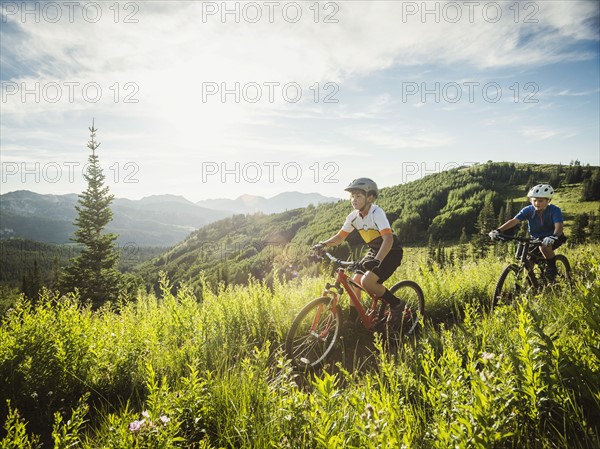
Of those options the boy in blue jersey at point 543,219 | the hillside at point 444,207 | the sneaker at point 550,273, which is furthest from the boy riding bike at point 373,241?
the hillside at point 444,207

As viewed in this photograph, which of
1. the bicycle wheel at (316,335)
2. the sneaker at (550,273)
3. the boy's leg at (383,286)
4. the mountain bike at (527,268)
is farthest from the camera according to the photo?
the sneaker at (550,273)

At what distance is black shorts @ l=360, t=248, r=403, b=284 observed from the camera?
19.5 feet

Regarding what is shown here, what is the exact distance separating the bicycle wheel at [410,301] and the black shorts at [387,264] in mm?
635

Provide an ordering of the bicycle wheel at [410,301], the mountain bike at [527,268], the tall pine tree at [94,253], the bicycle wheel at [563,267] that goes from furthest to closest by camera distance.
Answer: the tall pine tree at [94,253] → the bicycle wheel at [563,267] → the mountain bike at [527,268] → the bicycle wheel at [410,301]

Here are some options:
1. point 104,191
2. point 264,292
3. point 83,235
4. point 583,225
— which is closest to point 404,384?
point 264,292

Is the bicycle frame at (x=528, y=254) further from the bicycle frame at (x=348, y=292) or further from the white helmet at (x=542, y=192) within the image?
the bicycle frame at (x=348, y=292)

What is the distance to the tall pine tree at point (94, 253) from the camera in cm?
3228

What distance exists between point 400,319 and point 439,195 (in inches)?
6551

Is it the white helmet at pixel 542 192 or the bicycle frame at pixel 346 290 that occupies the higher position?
the white helmet at pixel 542 192

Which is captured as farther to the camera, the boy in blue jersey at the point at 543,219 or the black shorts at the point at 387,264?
the boy in blue jersey at the point at 543,219

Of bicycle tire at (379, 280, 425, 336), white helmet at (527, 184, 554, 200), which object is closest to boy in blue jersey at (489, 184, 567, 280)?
white helmet at (527, 184, 554, 200)

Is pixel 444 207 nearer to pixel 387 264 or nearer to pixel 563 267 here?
pixel 563 267

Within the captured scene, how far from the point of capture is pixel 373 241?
620 centimetres

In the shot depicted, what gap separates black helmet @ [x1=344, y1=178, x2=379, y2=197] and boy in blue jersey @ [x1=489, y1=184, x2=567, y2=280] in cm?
299
